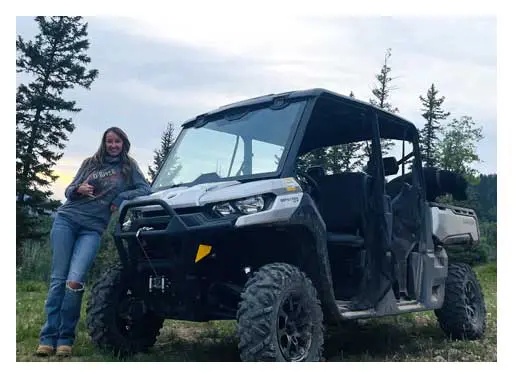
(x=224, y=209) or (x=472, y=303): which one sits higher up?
(x=224, y=209)

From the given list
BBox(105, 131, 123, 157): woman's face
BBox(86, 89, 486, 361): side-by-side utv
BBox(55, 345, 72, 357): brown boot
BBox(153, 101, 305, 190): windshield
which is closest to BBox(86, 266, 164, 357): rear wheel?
BBox(86, 89, 486, 361): side-by-side utv

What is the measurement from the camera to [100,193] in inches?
206

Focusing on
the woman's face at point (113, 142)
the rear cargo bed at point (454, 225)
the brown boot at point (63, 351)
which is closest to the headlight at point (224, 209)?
the woman's face at point (113, 142)

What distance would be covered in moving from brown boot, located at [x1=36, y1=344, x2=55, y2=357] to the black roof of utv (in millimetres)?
2344

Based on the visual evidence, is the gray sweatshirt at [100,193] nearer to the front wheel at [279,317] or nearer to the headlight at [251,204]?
the headlight at [251,204]

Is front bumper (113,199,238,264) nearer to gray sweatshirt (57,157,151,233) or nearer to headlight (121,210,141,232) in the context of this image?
headlight (121,210,141,232)

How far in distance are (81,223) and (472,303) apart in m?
4.57

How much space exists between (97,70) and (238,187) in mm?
3043

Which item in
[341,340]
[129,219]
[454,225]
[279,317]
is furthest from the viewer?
[454,225]

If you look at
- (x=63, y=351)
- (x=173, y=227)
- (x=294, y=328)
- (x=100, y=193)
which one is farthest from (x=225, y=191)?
(x=63, y=351)

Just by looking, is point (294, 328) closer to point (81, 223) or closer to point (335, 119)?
point (81, 223)

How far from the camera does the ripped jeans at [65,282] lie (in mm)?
4965

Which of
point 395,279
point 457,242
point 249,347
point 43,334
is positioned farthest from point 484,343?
point 43,334

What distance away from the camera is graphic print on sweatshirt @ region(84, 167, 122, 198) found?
523cm
